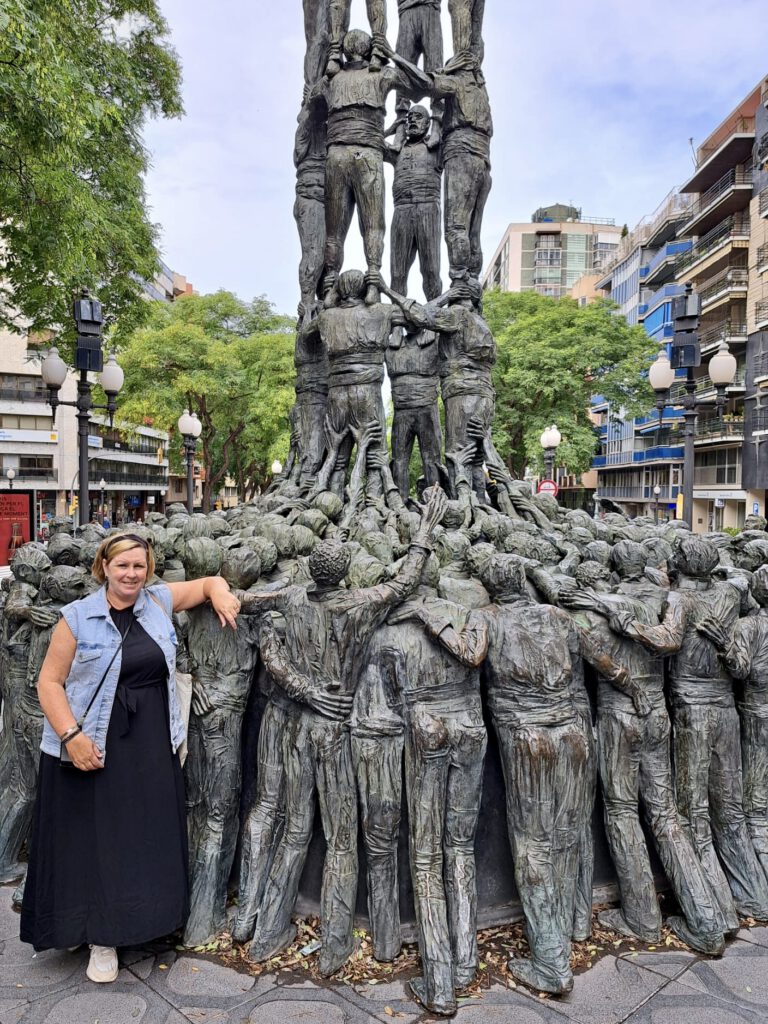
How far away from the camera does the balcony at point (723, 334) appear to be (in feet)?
101

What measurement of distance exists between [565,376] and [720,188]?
17.6 meters

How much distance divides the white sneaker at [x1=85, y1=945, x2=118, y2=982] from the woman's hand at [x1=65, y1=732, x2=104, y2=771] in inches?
35.6

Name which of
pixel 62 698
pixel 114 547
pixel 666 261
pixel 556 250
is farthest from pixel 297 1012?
pixel 556 250

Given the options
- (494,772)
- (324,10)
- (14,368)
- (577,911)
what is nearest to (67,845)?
(494,772)

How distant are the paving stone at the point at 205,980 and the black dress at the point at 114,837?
0.27m

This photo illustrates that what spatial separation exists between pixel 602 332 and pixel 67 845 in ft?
80.1

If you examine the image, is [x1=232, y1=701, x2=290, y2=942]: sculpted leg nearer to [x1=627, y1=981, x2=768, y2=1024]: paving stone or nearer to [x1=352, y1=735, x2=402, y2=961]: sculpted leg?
[x1=352, y1=735, x2=402, y2=961]: sculpted leg

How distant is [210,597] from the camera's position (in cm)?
355

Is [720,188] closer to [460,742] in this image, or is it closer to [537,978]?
[460,742]

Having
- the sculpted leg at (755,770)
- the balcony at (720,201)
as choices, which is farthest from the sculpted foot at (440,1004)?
the balcony at (720,201)

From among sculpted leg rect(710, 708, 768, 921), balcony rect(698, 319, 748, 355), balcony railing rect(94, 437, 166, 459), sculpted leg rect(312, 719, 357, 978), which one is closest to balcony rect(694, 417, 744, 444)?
balcony rect(698, 319, 748, 355)

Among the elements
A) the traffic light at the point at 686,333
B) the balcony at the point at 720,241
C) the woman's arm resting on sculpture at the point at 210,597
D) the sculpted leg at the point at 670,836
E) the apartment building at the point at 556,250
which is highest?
the apartment building at the point at 556,250

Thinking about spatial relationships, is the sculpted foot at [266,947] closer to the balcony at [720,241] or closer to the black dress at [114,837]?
the black dress at [114,837]

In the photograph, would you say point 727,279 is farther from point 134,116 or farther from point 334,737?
point 334,737
